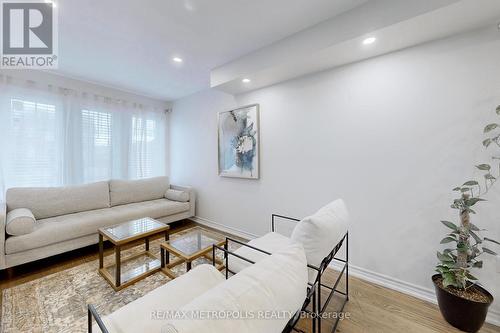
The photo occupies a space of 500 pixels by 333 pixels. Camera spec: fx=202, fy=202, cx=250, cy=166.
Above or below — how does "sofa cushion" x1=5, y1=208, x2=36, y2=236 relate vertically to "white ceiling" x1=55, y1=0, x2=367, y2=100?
below

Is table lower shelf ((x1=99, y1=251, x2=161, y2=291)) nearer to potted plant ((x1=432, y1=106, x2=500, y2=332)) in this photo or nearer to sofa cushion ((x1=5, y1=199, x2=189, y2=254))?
sofa cushion ((x1=5, y1=199, x2=189, y2=254))

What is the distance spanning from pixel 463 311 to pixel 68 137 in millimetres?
4968

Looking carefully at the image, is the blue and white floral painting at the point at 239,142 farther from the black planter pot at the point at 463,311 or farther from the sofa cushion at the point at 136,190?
the black planter pot at the point at 463,311

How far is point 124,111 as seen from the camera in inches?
150

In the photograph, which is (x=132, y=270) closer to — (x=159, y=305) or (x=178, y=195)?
(x=159, y=305)

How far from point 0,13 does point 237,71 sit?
2199mm

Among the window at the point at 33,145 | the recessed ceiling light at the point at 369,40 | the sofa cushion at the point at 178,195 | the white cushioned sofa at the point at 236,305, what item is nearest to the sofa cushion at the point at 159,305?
the white cushioned sofa at the point at 236,305

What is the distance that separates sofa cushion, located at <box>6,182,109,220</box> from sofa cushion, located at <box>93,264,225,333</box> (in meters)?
2.57

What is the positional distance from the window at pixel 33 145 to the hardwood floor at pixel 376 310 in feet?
4.22

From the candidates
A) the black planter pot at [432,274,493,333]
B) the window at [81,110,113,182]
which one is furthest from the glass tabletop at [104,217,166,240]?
the black planter pot at [432,274,493,333]

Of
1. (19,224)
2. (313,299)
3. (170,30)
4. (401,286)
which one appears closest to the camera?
(313,299)

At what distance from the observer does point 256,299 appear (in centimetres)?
67

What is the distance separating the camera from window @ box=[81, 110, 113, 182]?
3383 mm

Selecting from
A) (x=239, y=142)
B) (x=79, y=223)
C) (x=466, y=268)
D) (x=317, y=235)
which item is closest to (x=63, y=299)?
(x=79, y=223)
